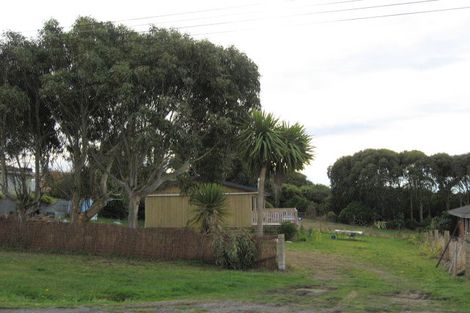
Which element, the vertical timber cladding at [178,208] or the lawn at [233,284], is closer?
the lawn at [233,284]

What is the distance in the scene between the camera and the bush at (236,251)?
19.7 m

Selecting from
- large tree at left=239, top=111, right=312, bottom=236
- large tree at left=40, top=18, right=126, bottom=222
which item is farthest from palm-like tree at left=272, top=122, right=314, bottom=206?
large tree at left=40, top=18, right=126, bottom=222

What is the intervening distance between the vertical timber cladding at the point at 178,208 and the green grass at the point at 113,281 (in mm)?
16133

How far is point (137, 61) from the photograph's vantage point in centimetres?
2097

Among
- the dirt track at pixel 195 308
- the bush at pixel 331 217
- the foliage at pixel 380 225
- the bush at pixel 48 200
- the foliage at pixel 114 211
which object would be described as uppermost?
the bush at pixel 48 200

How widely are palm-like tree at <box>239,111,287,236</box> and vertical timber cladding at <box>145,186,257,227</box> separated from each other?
1304 cm

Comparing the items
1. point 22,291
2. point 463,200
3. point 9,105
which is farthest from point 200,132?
point 463,200

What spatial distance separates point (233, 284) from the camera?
→ 15750mm

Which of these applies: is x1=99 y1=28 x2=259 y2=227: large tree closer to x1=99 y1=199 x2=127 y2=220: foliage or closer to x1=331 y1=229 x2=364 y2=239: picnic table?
x1=331 y1=229 x2=364 y2=239: picnic table

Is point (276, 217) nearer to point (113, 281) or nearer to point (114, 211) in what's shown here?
point (114, 211)

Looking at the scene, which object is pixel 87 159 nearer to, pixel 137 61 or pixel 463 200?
pixel 137 61

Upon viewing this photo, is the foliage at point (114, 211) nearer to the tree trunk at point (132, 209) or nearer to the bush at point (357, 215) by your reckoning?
the bush at point (357, 215)

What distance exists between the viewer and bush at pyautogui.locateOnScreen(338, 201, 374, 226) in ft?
197

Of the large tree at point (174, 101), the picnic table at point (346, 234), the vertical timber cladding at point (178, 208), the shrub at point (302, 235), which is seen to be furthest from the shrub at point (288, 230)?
the large tree at point (174, 101)
